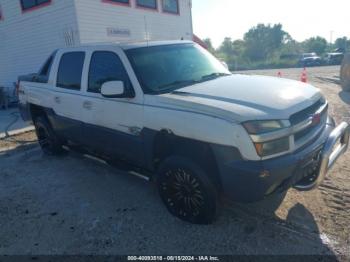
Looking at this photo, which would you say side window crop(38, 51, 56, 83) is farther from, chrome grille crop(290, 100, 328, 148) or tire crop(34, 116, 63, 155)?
chrome grille crop(290, 100, 328, 148)

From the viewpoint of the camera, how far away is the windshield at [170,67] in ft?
12.2

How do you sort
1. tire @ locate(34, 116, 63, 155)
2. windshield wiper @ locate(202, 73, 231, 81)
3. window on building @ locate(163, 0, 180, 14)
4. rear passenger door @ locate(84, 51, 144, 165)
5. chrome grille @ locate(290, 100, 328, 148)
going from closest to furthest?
chrome grille @ locate(290, 100, 328, 148)
rear passenger door @ locate(84, 51, 144, 165)
windshield wiper @ locate(202, 73, 231, 81)
tire @ locate(34, 116, 63, 155)
window on building @ locate(163, 0, 180, 14)

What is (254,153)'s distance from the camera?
2.79 m

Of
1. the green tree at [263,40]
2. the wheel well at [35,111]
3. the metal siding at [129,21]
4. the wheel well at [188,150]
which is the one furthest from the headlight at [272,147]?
the green tree at [263,40]

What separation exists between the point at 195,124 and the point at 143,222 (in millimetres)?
1377

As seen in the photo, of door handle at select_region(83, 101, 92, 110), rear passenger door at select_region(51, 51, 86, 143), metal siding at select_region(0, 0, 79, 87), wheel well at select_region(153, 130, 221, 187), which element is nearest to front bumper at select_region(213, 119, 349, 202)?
wheel well at select_region(153, 130, 221, 187)

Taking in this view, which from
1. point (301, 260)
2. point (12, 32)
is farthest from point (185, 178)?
point (12, 32)

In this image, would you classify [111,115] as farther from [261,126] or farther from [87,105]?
[261,126]

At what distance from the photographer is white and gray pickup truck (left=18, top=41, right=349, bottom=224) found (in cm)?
285

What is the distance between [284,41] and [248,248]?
75809 mm

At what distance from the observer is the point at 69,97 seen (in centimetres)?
482

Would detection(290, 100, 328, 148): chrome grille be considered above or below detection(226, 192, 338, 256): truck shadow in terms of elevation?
above

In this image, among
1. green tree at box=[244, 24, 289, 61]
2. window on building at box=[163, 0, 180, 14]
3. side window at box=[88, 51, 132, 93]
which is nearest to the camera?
side window at box=[88, 51, 132, 93]

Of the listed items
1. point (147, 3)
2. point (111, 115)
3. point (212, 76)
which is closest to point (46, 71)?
point (111, 115)
